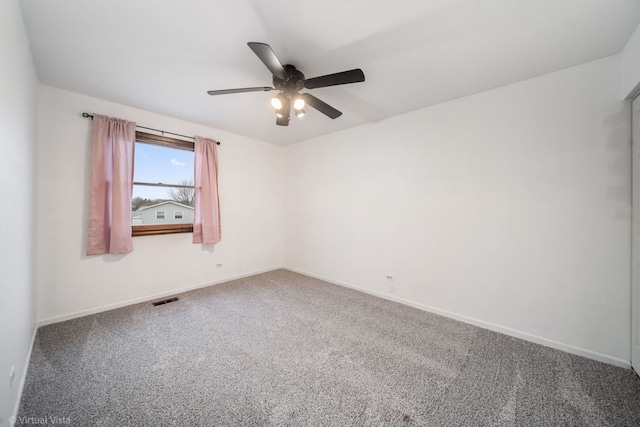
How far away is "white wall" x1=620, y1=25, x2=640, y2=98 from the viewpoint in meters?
1.70

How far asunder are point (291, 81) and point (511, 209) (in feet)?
8.34

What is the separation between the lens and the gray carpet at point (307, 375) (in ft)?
4.79

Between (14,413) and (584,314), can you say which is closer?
(14,413)

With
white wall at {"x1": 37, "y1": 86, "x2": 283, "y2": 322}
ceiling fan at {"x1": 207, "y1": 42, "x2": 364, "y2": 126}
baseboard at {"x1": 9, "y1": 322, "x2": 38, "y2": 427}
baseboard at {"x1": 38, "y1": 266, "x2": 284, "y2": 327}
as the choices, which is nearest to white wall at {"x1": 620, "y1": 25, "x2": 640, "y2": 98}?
ceiling fan at {"x1": 207, "y1": 42, "x2": 364, "y2": 126}

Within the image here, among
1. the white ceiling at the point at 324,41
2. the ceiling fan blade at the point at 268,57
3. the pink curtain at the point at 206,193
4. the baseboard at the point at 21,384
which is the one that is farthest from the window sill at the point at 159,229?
the ceiling fan blade at the point at 268,57

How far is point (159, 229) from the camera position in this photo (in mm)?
3291

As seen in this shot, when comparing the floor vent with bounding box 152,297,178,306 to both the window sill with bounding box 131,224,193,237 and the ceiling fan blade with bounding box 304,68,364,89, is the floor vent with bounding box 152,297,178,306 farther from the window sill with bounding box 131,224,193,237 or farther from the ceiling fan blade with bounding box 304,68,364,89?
the ceiling fan blade with bounding box 304,68,364,89

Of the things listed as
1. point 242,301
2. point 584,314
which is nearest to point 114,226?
point 242,301

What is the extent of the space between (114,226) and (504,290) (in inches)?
178

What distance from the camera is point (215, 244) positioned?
391 centimetres

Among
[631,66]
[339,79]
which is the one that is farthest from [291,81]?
[631,66]

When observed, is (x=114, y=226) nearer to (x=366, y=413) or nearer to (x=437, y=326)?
(x=366, y=413)

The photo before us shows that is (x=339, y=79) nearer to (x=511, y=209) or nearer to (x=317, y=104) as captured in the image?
(x=317, y=104)

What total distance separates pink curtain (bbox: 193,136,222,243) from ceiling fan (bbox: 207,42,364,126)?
5.65 ft
